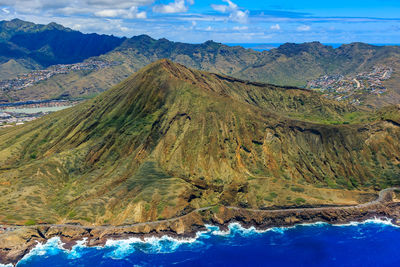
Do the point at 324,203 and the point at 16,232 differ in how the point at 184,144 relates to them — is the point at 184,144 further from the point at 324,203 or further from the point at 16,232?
the point at 16,232

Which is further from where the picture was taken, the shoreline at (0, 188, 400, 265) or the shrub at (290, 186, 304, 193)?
the shrub at (290, 186, 304, 193)

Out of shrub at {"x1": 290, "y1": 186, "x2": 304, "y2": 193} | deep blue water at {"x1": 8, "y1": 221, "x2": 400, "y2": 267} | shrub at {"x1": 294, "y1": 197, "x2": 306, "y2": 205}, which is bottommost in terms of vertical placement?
deep blue water at {"x1": 8, "y1": 221, "x2": 400, "y2": 267}

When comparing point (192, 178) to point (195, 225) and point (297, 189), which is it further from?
point (297, 189)

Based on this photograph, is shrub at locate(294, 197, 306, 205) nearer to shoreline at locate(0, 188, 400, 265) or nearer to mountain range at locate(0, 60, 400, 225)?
mountain range at locate(0, 60, 400, 225)

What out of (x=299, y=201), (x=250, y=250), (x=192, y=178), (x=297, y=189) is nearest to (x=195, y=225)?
(x=250, y=250)

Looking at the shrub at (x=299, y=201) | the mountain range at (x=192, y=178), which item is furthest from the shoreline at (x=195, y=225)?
the mountain range at (x=192, y=178)

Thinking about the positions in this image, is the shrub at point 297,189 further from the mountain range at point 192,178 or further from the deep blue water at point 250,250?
the deep blue water at point 250,250

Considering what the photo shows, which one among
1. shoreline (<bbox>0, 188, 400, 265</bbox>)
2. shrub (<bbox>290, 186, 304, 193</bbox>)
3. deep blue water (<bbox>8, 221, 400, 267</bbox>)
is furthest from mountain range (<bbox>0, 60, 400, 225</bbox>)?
deep blue water (<bbox>8, 221, 400, 267</bbox>)
